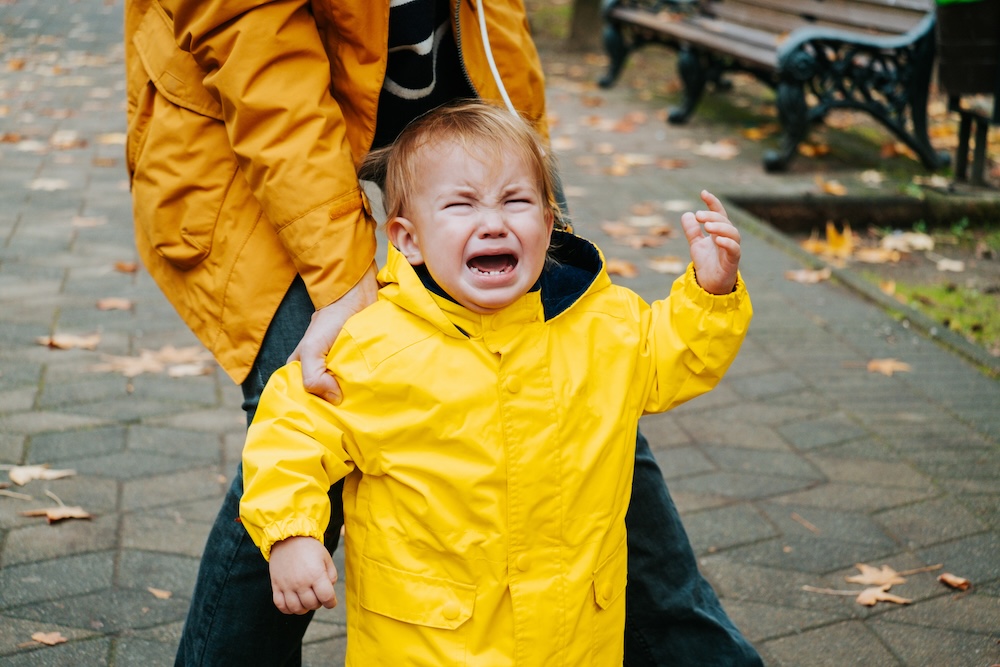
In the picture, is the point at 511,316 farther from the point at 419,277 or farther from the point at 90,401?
the point at 90,401

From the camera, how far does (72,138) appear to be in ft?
24.5

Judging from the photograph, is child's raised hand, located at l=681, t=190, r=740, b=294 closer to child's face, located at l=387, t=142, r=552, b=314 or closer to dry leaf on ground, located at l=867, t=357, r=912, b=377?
child's face, located at l=387, t=142, r=552, b=314

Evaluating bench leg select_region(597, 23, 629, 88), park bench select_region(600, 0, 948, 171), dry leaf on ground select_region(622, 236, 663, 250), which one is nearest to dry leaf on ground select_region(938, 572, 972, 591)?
dry leaf on ground select_region(622, 236, 663, 250)

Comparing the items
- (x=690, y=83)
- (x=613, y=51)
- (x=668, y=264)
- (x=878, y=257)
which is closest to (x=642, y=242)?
(x=668, y=264)

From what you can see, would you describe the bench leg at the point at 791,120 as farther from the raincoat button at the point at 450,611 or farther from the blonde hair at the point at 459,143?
the raincoat button at the point at 450,611

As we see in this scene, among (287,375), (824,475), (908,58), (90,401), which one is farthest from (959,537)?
(908,58)

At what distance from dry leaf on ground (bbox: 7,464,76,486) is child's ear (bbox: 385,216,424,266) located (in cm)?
185

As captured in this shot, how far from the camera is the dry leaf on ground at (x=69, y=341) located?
14.0ft

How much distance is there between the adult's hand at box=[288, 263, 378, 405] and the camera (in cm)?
178

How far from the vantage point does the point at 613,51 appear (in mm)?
9805

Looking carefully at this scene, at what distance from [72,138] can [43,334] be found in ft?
11.5

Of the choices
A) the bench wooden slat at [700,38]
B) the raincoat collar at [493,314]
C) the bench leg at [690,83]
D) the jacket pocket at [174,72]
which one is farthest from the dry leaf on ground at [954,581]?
the bench leg at [690,83]

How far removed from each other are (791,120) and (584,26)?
17.1 feet

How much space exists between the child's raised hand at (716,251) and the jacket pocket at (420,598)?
2.15 feet
